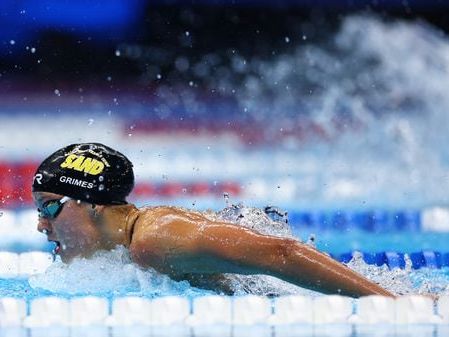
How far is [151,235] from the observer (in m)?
2.90

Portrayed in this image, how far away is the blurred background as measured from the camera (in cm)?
795

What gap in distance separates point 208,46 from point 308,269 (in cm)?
619

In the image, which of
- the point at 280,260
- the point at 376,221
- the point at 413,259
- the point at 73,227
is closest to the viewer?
the point at 280,260

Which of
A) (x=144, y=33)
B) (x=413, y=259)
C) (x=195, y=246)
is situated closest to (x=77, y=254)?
(x=195, y=246)

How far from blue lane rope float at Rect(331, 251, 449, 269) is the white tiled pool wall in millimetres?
1561

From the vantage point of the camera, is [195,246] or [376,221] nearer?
[195,246]

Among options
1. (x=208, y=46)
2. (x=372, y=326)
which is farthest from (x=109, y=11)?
(x=372, y=326)

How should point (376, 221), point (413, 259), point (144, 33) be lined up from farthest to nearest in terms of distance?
1. point (144, 33)
2. point (376, 221)
3. point (413, 259)

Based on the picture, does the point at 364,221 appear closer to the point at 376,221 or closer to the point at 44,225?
the point at 376,221

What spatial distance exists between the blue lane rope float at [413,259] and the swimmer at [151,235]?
148 centimetres

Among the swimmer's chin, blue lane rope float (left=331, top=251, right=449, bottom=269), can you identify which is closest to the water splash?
the swimmer's chin

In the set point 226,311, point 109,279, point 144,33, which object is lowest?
point 226,311

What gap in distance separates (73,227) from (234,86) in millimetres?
5892

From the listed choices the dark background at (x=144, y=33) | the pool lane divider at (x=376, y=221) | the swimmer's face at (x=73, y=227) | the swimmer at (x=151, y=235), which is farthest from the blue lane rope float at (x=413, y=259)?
the dark background at (x=144, y=33)
